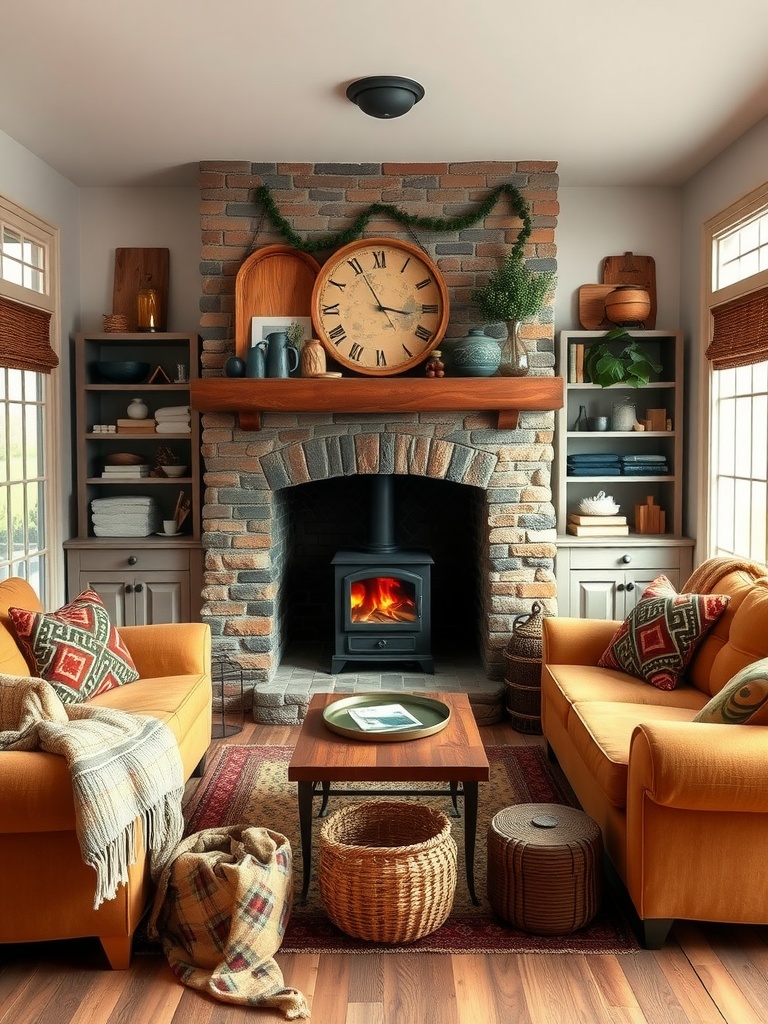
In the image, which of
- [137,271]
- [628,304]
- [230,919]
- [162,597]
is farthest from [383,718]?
[137,271]

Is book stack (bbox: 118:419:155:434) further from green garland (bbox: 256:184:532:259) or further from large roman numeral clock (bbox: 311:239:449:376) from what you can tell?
green garland (bbox: 256:184:532:259)

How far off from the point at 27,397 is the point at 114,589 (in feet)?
3.57

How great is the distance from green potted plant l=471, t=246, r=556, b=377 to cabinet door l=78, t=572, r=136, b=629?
227cm

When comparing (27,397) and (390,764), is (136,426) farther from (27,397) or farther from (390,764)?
(390,764)

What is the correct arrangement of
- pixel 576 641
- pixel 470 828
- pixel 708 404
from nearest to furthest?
pixel 470 828 < pixel 576 641 < pixel 708 404

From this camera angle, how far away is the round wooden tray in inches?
114

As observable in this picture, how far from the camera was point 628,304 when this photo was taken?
195 inches

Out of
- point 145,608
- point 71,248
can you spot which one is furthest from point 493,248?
point 145,608

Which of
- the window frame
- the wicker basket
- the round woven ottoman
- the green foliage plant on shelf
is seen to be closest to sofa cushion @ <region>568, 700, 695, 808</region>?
the round woven ottoman

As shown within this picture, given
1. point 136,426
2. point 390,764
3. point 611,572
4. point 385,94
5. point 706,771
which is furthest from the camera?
point 136,426

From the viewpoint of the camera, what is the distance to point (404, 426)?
4.67 meters

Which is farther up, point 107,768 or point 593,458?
point 593,458

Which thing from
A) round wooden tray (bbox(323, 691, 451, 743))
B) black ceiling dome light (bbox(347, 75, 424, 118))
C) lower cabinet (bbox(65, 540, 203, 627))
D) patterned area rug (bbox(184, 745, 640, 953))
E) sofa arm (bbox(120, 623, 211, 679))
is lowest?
patterned area rug (bbox(184, 745, 640, 953))

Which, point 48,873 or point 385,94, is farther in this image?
point 385,94
